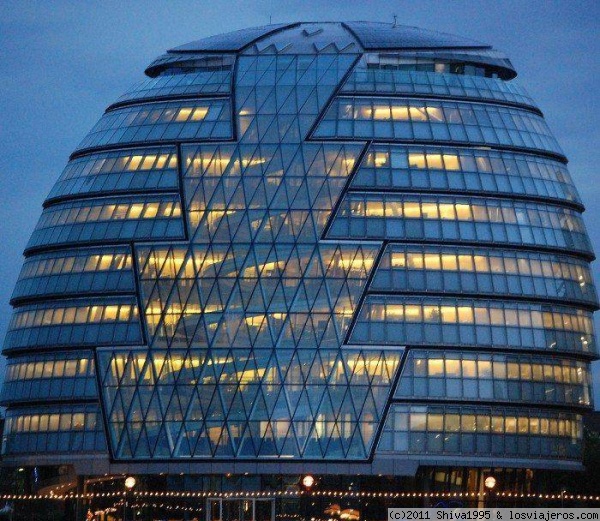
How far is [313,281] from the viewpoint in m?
141

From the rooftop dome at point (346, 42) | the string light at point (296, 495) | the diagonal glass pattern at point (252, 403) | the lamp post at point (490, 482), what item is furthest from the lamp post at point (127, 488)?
the rooftop dome at point (346, 42)

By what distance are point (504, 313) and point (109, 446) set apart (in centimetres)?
2970

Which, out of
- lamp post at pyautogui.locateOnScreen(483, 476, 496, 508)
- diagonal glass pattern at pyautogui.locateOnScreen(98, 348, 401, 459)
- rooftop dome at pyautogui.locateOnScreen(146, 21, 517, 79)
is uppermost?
rooftop dome at pyautogui.locateOnScreen(146, 21, 517, 79)

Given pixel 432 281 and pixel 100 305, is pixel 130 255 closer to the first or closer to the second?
pixel 100 305

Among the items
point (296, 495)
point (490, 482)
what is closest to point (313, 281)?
point (296, 495)

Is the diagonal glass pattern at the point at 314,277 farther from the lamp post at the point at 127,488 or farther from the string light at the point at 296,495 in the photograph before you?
the lamp post at the point at 127,488

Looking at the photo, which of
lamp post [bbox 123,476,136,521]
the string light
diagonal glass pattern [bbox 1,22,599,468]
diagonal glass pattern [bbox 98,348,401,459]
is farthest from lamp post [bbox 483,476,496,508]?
lamp post [bbox 123,476,136,521]

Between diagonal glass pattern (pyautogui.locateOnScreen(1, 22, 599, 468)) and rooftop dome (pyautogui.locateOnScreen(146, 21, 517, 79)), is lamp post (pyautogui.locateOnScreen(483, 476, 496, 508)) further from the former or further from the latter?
rooftop dome (pyautogui.locateOnScreen(146, 21, 517, 79))

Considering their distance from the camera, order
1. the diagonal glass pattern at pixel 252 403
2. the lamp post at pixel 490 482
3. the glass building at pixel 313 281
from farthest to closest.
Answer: the glass building at pixel 313 281, the diagonal glass pattern at pixel 252 403, the lamp post at pixel 490 482

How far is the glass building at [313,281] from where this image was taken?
140m

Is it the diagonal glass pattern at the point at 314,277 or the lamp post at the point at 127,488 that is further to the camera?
the diagonal glass pattern at the point at 314,277

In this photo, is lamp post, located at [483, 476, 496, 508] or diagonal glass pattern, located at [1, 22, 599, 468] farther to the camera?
diagonal glass pattern, located at [1, 22, 599, 468]

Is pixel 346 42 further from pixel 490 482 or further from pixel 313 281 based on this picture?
pixel 490 482

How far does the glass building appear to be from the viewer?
461 ft
